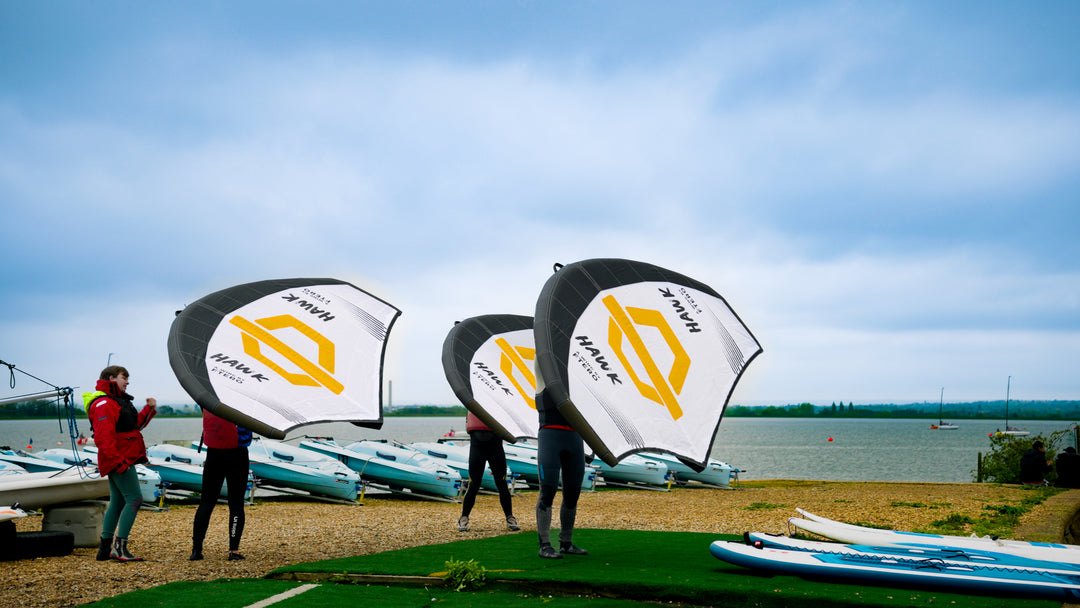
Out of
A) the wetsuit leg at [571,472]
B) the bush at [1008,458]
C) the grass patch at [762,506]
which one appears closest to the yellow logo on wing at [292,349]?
the wetsuit leg at [571,472]

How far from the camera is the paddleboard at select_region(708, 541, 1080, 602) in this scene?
590 cm

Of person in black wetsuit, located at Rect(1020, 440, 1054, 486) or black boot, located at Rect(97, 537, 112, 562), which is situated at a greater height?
person in black wetsuit, located at Rect(1020, 440, 1054, 486)

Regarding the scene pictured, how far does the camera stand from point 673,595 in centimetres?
612

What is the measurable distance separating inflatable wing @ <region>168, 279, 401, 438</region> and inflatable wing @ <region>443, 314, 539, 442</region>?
1.97 meters

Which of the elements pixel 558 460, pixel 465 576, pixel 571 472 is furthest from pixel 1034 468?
pixel 465 576

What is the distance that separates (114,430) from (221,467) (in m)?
1.12

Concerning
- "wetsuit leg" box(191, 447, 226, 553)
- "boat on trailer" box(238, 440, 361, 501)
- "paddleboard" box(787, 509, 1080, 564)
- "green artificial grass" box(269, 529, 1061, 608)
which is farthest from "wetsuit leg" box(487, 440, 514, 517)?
"boat on trailer" box(238, 440, 361, 501)

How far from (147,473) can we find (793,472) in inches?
1476

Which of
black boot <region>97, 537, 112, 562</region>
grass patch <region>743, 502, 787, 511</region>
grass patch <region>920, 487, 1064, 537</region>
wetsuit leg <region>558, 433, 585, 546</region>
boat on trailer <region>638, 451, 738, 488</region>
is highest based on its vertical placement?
wetsuit leg <region>558, 433, 585, 546</region>

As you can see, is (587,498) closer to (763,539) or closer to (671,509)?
(671,509)

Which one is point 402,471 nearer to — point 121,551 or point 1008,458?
point 121,551

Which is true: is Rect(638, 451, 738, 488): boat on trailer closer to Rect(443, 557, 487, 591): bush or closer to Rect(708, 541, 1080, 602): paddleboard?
Rect(708, 541, 1080, 602): paddleboard

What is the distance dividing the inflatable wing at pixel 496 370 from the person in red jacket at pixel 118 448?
3.89 m

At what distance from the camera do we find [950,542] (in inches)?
302
